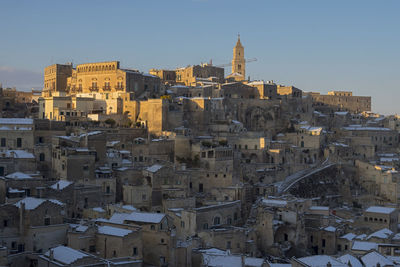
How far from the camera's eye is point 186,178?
1745 inches

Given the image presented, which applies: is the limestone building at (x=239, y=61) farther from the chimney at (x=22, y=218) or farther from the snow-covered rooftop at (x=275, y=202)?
the chimney at (x=22, y=218)

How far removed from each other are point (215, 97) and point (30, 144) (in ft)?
86.0

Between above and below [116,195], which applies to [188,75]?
above

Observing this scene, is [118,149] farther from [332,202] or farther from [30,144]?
[332,202]

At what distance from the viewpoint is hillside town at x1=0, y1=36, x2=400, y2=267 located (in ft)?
111

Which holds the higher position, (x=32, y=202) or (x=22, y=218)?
(x=32, y=202)

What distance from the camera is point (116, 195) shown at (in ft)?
142

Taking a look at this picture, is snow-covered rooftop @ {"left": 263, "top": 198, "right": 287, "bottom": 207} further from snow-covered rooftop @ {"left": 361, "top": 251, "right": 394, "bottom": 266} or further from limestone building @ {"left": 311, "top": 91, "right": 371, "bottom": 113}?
limestone building @ {"left": 311, "top": 91, "right": 371, "bottom": 113}

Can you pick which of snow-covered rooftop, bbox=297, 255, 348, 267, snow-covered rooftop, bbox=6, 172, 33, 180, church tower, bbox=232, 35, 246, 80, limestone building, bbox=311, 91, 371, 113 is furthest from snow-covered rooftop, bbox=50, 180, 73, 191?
church tower, bbox=232, 35, 246, 80

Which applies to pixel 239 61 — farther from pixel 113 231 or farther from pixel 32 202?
pixel 113 231

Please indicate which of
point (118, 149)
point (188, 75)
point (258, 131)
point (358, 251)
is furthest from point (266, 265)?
point (188, 75)

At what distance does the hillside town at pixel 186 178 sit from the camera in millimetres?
33719

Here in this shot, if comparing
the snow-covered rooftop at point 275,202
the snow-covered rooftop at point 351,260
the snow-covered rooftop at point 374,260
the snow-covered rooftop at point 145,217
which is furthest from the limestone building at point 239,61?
the snow-covered rooftop at point 351,260

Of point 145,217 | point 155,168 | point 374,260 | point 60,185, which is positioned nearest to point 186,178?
point 155,168
